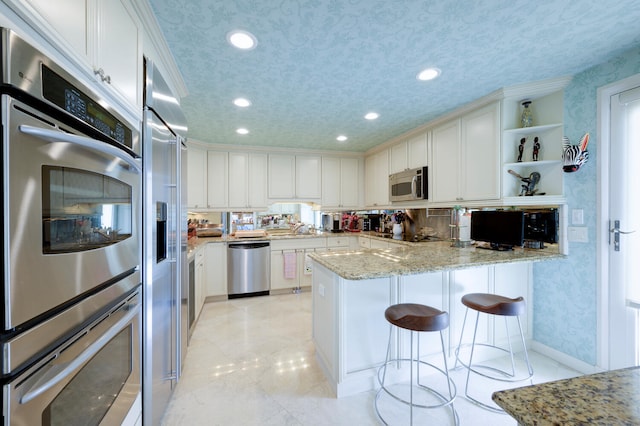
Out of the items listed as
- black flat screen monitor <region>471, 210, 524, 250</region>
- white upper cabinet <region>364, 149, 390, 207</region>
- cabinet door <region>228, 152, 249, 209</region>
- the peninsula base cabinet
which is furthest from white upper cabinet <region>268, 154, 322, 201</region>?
black flat screen monitor <region>471, 210, 524, 250</region>

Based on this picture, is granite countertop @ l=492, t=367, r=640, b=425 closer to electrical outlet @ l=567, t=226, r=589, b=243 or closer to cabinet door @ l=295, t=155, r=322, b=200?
electrical outlet @ l=567, t=226, r=589, b=243

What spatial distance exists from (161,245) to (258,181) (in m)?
2.86

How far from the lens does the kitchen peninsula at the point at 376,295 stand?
70.6 inches

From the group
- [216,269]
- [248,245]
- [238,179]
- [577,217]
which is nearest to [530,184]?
[577,217]

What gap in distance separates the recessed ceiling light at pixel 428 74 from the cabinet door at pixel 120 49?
74.7 inches

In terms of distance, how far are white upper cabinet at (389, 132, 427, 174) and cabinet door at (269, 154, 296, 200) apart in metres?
1.69

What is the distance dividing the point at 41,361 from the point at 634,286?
3257 millimetres

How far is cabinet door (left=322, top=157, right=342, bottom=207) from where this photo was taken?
15.2ft

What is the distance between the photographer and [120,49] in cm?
115

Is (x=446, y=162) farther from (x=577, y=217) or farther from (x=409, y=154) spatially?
(x=577, y=217)

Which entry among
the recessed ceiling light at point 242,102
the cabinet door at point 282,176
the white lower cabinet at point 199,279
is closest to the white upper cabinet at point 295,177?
the cabinet door at point 282,176

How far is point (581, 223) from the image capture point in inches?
81.4

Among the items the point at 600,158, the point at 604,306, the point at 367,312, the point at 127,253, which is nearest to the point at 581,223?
the point at 600,158

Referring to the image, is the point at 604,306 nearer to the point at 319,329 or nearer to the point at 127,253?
the point at 319,329
